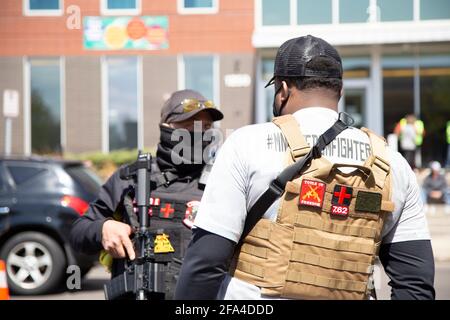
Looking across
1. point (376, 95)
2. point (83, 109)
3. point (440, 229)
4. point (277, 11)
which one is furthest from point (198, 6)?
point (376, 95)

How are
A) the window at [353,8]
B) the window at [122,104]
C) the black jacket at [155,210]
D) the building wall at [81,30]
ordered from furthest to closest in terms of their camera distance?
the window at [122,104], the window at [353,8], the building wall at [81,30], the black jacket at [155,210]

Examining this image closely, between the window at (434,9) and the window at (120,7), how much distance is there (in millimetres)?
5958

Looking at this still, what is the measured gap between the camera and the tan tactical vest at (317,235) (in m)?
1.88

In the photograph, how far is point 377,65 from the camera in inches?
659

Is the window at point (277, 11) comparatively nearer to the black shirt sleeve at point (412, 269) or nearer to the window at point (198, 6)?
the window at point (198, 6)

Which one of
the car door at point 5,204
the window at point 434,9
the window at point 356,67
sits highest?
the window at point 434,9

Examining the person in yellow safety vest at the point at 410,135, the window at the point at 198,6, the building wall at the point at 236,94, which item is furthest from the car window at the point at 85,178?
the person in yellow safety vest at the point at 410,135

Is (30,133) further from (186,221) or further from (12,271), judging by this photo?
(186,221)

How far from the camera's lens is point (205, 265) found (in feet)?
6.08

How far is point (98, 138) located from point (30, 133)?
5.42 ft

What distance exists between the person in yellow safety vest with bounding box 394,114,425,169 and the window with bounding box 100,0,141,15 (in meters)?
10.9

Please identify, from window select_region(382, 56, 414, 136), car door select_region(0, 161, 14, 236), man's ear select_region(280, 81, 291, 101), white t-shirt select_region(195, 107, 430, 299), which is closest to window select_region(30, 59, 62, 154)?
car door select_region(0, 161, 14, 236)

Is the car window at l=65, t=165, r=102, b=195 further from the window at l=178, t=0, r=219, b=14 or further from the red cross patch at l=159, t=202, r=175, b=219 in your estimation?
the red cross patch at l=159, t=202, r=175, b=219
